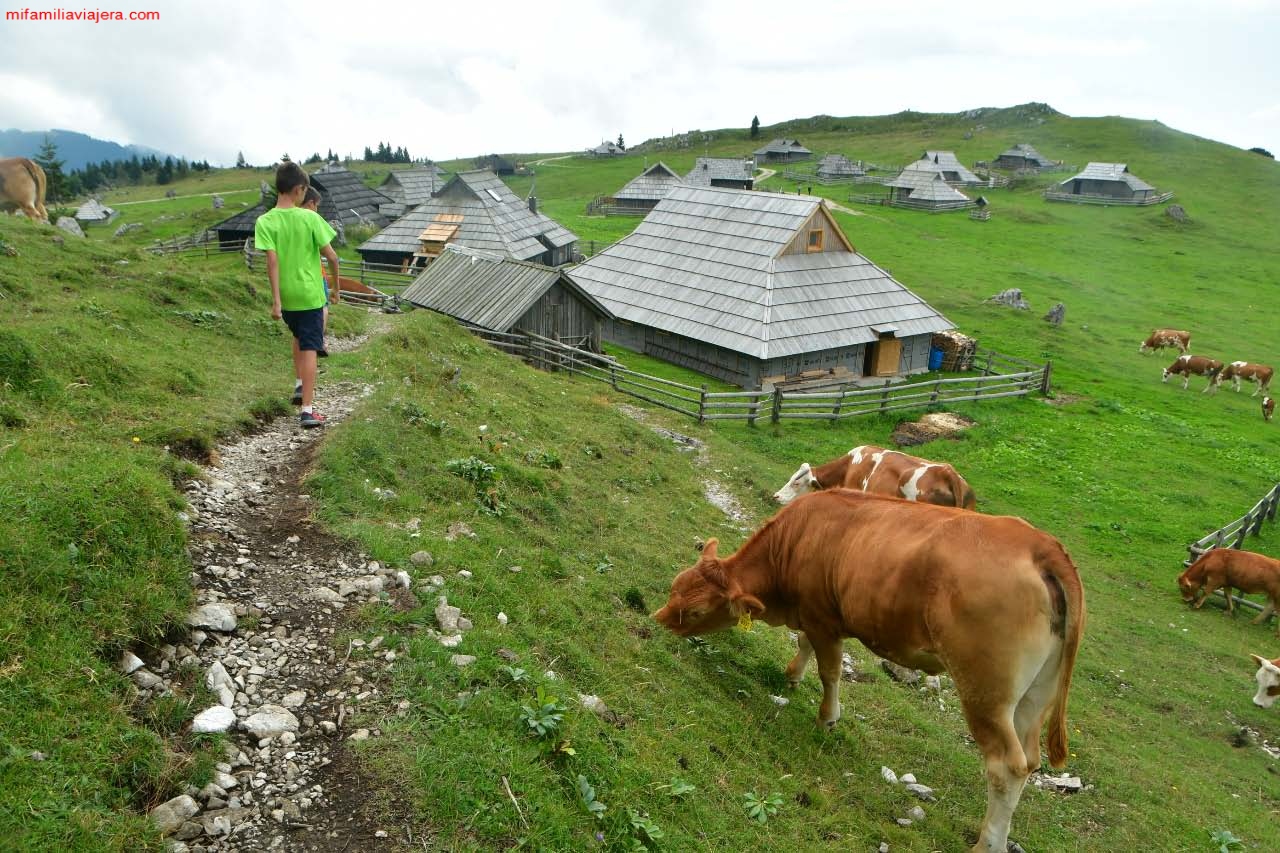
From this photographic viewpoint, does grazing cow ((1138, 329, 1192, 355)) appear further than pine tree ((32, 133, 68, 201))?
No

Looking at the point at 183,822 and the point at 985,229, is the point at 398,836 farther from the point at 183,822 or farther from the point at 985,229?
the point at 985,229

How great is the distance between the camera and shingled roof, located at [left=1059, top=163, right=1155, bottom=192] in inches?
2842

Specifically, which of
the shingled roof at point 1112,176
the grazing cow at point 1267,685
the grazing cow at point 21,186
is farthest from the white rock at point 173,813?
the shingled roof at point 1112,176

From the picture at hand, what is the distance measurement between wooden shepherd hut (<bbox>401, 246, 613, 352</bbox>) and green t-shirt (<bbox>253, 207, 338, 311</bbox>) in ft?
43.9

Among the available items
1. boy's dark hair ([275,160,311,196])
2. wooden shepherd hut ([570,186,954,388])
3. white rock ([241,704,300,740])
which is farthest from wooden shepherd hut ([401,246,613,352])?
white rock ([241,704,300,740])

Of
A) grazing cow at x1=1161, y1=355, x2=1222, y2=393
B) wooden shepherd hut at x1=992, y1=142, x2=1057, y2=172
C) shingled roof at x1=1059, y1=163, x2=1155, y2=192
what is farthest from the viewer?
wooden shepherd hut at x1=992, y1=142, x2=1057, y2=172

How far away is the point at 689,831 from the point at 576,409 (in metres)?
12.6

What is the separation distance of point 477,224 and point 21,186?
25.9m

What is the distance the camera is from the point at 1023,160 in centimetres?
9094

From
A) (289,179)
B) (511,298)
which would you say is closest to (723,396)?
(511,298)

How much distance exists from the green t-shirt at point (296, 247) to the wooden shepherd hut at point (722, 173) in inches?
2715

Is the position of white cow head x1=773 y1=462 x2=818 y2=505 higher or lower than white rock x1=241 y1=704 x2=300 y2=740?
lower

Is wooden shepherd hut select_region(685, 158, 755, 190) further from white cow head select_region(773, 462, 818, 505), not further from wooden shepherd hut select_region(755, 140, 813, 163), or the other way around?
white cow head select_region(773, 462, 818, 505)

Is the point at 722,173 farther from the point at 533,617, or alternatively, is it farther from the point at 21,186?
the point at 533,617
